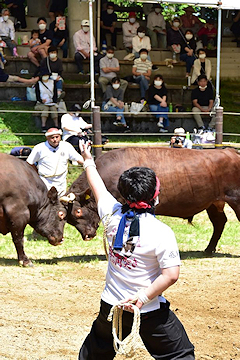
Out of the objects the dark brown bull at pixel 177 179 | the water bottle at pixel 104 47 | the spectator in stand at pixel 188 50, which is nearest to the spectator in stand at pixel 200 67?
the spectator in stand at pixel 188 50

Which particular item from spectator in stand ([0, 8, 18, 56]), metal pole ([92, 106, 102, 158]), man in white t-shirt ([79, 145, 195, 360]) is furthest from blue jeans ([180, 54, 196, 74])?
man in white t-shirt ([79, 145, 195, 360])

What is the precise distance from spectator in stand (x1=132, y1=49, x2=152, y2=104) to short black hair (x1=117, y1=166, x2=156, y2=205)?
38.9 ft

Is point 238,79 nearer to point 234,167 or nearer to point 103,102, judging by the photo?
point 103,102

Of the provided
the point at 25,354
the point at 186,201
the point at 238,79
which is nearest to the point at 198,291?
the point at 186,201

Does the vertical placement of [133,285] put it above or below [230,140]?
above

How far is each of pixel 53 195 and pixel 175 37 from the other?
10.5 metres

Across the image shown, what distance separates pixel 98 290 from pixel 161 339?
3481 mm

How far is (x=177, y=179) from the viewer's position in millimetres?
9016

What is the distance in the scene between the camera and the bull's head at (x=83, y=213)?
8.86m

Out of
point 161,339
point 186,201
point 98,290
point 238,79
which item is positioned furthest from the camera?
point 238,79

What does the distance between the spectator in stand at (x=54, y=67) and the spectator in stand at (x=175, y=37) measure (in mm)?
4242

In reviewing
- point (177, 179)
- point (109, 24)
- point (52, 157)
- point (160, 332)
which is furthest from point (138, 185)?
point (109, 24)

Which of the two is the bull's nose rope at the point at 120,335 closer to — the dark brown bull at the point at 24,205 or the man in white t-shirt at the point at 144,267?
the man in white t-shirt at the point at 144,267

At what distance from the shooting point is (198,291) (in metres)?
7.38
